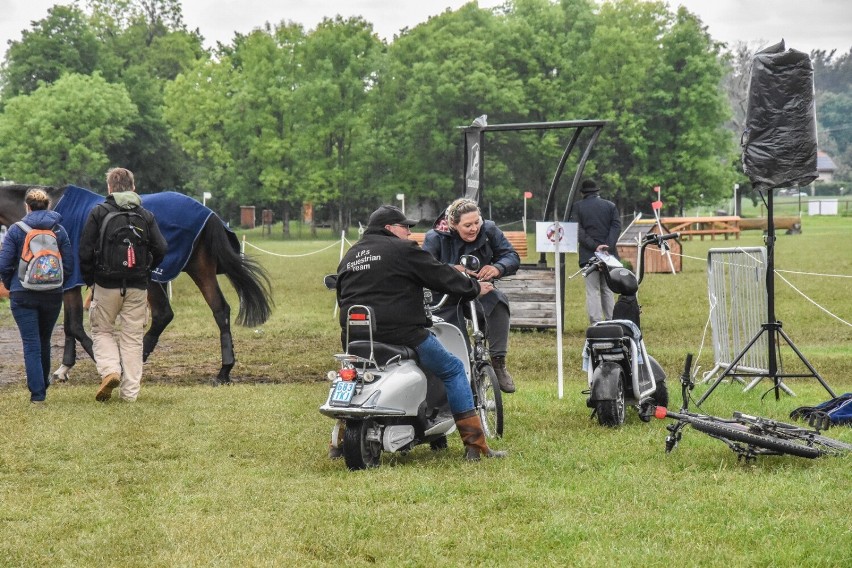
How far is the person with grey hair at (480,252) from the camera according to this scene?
8.42 m

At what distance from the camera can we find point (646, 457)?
23.0ft

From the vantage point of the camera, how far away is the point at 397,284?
6.94m

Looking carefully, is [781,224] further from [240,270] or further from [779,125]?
[779,125]

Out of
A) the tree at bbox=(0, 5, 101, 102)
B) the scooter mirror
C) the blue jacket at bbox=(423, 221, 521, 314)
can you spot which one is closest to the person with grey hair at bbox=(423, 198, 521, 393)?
the blue jacket at bbox=(423, 221, 521, 314)

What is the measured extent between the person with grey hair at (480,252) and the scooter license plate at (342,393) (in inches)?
55.9

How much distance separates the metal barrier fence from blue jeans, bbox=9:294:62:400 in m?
5.74

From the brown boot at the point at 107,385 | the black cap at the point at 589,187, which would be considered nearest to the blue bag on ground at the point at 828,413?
the brown boot at the point at 107,385

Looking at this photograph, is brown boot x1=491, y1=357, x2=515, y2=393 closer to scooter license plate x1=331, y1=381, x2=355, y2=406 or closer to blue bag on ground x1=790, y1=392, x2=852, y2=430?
blue bag on ground x1=790, y1=392, x2=852, y2=430

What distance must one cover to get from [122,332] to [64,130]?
53.8 metres

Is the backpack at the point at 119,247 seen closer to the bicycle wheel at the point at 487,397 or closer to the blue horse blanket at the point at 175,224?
the blue horse blanket at the point at 175,224

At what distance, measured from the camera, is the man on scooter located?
22.7ft

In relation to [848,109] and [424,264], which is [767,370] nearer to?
[424,264]

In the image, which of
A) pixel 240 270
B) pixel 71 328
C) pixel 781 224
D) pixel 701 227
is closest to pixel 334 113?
pixel 701 227

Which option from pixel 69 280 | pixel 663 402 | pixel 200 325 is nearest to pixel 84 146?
pixel 200 325
